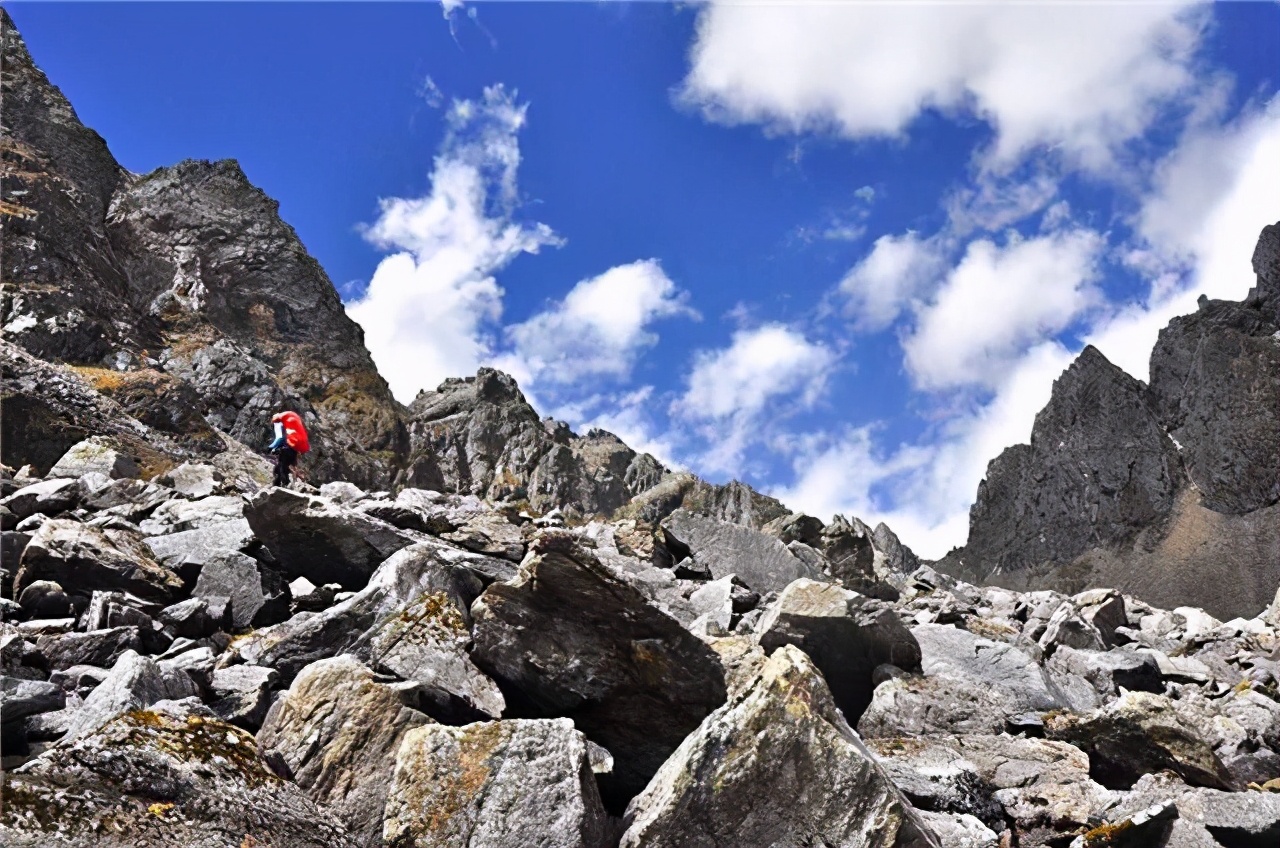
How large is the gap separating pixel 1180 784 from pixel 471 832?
24.2 ft

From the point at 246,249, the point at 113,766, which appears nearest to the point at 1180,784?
the point at 113,766

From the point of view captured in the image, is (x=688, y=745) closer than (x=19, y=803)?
No

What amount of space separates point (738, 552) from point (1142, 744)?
15119 millimetres

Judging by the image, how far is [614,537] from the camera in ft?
80.9

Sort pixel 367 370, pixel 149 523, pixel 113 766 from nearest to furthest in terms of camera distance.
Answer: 1. pixel 113 766
2. pixel 149 523
3. pixel 367 370

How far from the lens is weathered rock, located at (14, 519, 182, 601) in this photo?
12125 mm

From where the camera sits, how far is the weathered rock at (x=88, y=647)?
9500 mm

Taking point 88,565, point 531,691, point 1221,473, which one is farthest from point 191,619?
point 1221,473

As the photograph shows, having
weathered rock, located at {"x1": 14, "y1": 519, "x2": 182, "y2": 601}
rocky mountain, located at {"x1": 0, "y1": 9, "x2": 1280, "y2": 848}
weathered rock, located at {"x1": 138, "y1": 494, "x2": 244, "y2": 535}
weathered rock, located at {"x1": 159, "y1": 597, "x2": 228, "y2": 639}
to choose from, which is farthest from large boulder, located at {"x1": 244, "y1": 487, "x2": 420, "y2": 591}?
weathered rock, located at {"x1": 138, "y1": 494, "x2": 244, "y2": 535}

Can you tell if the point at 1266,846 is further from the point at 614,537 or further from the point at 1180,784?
the point at 614,537

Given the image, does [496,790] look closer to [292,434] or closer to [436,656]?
[436,656]

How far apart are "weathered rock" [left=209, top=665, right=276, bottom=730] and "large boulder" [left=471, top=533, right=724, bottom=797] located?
87.9 inches

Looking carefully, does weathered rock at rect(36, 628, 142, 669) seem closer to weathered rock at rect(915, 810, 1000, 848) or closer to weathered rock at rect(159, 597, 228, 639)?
weathered rock at rect(159, 597, 228, 639)

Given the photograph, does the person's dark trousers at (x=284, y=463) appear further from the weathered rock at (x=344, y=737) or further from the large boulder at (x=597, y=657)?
the weathered rock at (x=344, y=737)
